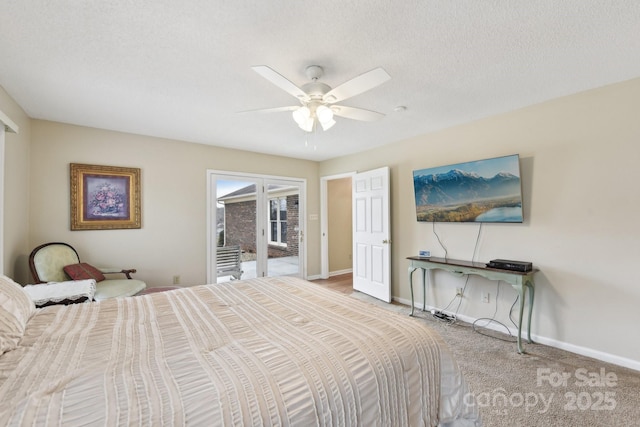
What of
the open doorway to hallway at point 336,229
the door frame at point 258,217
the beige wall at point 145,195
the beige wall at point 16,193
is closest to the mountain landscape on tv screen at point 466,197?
the open doorway to hallway at point 336,229

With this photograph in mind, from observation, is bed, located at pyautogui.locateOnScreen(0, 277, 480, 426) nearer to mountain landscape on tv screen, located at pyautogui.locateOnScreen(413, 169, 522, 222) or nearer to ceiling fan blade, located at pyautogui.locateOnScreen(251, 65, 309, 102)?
ceiling fan blade, located at pyautogui.locateOnScreen(251, 65, 309, 102)

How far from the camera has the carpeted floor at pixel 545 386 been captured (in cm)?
175

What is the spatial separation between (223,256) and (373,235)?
245cm

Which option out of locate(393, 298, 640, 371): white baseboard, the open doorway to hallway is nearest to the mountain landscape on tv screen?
locate(393, 298, 640, 371): white baseboard

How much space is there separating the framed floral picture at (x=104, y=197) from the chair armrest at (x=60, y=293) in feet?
3.97

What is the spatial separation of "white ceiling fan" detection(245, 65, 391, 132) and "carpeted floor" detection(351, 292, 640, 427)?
7.46 feet

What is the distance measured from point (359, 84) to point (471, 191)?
84.0 inches

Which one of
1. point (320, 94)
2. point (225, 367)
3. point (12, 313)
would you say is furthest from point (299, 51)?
point (12, 313)

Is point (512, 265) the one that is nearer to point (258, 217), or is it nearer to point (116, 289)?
point (258, 217)

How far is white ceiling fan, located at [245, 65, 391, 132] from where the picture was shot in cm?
169

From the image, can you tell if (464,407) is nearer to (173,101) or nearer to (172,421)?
(172,421)

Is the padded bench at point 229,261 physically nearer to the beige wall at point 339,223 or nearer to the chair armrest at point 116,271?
the chair armrest at point 116,271

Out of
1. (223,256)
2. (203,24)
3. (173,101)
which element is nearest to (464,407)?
(203,24)

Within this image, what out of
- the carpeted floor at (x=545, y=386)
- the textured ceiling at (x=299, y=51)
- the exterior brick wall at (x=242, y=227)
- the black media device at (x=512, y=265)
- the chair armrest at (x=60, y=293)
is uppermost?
the textured ceiling at (x=299, y=51)
